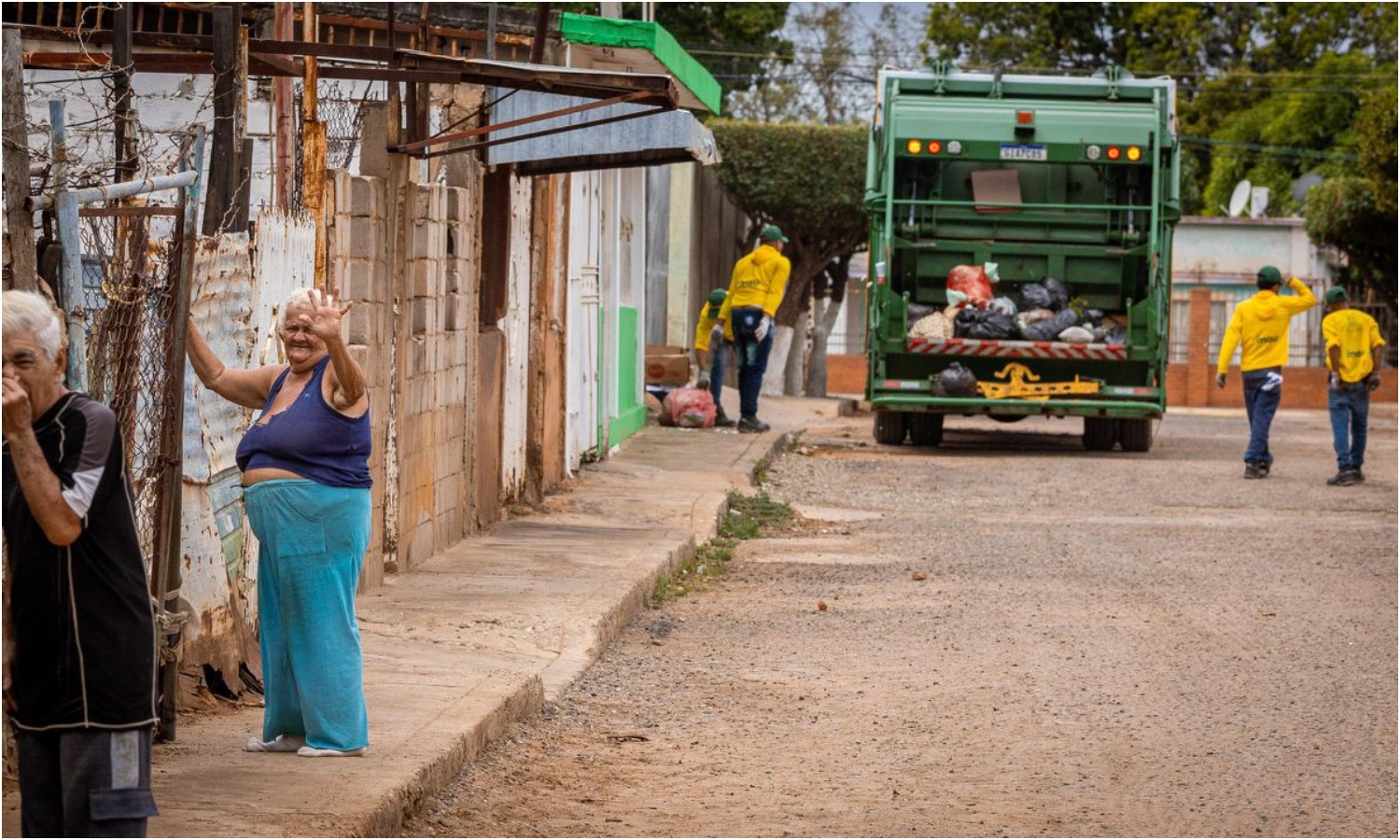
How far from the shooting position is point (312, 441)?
548cm

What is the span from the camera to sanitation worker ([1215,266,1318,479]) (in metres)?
16.2

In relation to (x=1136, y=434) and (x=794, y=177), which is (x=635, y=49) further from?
(x=794, y=177)

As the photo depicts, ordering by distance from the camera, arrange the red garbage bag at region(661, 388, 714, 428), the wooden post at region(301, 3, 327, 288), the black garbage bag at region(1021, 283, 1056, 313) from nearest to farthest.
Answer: the wooden post at region(301, 3, 327, 288) → the black garbage bag at region(1021, 283, 1056, 313) → the red garbage bag at region(661, 388, 714, 428)

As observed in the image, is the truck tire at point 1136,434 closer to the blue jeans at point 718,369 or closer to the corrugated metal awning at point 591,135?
the blue jeans at point 718,369

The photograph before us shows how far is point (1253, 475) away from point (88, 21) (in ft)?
32.6

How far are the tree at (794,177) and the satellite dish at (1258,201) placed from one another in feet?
47.5

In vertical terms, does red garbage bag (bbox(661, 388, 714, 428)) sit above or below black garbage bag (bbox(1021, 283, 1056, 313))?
below

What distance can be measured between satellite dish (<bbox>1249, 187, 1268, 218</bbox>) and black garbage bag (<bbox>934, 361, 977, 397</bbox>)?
23.6 meters

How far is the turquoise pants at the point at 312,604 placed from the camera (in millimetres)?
5523

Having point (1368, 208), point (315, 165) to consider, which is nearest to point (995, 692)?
point (315, 165)

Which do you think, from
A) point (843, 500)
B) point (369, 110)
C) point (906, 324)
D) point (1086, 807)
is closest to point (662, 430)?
point (906, 324)

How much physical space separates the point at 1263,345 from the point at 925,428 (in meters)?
3.76

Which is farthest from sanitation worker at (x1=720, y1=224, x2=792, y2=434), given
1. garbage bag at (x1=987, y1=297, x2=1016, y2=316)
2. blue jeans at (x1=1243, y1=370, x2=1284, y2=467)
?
blue jeans at (x1=1243, y1=370, x2=1284, y2=467)

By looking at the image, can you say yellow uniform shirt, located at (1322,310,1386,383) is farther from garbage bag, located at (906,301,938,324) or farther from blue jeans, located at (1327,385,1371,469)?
garbage bag, located at (906,301,938,324)
